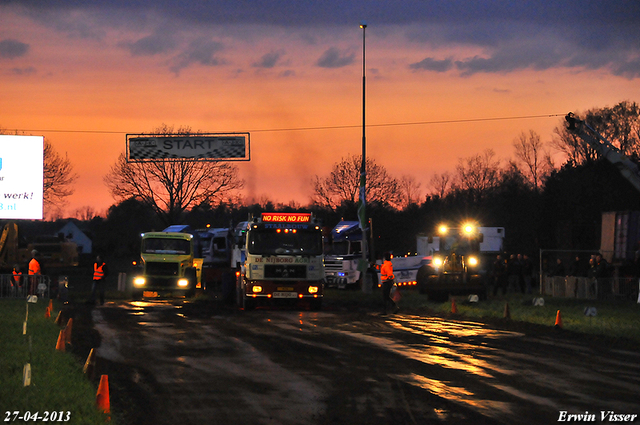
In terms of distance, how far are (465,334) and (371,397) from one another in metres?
8.31

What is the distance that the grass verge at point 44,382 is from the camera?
27.4 ft

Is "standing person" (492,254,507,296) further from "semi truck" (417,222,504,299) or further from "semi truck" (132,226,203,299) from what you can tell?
"semi truck" (132,226,203,299)

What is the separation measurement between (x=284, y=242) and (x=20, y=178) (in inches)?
513

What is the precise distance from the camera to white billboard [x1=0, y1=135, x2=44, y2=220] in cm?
3131

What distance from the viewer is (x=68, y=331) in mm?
15516

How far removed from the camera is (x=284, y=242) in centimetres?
2484

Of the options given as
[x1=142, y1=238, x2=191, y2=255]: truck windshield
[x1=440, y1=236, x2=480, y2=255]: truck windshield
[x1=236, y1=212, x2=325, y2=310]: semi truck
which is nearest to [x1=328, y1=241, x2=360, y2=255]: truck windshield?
[x1=440, y1=236, x2=480, y2=255]: truck windshield

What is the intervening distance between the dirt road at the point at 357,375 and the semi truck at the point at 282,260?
5.13m

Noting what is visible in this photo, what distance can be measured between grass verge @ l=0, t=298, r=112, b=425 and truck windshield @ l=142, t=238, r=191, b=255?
54.0ft

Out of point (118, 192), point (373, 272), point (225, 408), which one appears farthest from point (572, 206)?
point (225, 408)

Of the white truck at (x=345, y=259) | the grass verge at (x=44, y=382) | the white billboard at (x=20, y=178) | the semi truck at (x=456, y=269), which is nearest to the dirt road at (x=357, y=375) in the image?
the grass verge at (x=44, y=382)

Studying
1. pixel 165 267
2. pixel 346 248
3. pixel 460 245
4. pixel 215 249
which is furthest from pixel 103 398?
pixel 215 249

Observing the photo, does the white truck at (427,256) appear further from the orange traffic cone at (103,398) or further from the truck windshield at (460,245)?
the orange traffic cone at (103,398)

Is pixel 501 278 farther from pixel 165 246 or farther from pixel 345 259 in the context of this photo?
pixel 165 246
